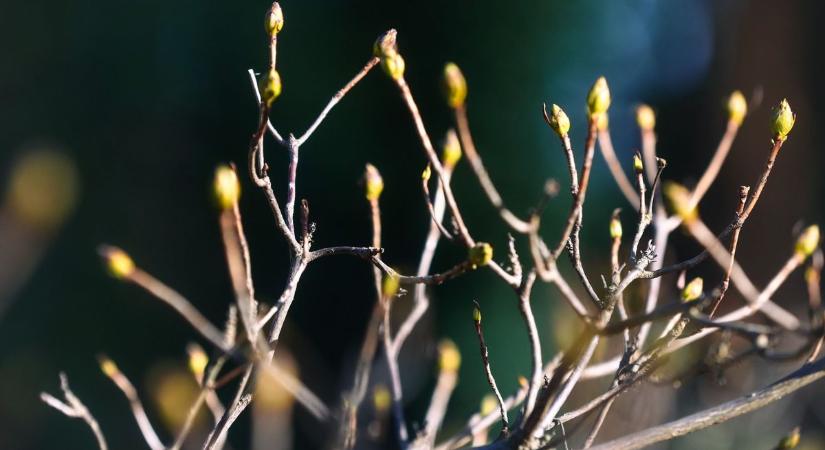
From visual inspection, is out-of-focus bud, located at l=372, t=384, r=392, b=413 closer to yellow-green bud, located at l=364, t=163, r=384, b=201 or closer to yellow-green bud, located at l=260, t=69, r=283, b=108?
yellow-green bud, located at l=364, t=163, r=384, b=201

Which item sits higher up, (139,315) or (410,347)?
(139,315)

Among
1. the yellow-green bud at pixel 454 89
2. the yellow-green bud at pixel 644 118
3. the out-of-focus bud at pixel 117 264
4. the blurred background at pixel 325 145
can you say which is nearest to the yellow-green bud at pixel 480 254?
the yellow-green bud at pixel 454 89

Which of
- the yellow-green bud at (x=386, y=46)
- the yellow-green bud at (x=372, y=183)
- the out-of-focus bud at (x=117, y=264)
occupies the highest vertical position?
the yellow-green bud at (x=386, y=46)

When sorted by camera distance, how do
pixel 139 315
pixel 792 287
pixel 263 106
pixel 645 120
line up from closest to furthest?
1. pixel 263 106
2. pixel 645 120
3. pixel 792 287
4. pixel 139 315

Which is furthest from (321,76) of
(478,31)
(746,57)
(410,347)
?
(410,347)

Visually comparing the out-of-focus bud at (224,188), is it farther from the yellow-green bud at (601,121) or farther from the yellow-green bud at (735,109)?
the yellow-green bud at (735,109)

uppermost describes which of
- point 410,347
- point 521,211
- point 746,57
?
point 746,57

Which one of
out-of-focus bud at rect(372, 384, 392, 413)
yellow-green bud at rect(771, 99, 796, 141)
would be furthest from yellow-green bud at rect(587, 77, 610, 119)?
Answer: out-of-focus bud at rect(372, 384, 392, 413)

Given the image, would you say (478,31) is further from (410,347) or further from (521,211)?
(410,347)
